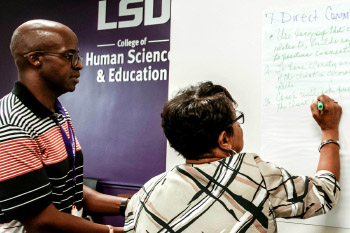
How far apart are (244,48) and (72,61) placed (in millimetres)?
681

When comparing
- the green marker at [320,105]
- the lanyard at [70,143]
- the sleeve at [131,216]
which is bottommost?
the sleeve at [131,216]

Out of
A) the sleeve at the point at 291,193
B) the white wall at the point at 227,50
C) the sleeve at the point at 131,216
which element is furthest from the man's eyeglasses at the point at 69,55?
the sleeve at the point at 291,193

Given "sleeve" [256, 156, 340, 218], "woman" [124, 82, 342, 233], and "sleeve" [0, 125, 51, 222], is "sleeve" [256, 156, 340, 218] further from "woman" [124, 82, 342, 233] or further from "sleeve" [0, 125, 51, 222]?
"sleeve" [0, 125, 51, 222]

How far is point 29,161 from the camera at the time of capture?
1074mm

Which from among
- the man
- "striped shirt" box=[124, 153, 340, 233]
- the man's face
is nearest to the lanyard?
the man

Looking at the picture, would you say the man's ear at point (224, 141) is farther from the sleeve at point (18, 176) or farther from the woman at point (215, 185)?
the sleeve at point (18, 176)

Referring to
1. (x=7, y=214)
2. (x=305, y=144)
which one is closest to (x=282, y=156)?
(x=305, y=144)

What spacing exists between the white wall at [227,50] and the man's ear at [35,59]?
1.60 feet

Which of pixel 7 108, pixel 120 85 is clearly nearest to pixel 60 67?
pixel 7 108

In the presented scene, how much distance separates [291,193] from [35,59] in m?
0.91

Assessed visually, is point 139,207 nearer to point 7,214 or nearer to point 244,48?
point 7,214

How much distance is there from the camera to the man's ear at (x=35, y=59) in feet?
3.91

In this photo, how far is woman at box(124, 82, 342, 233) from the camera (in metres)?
0.89

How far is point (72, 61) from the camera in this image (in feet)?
4.15
